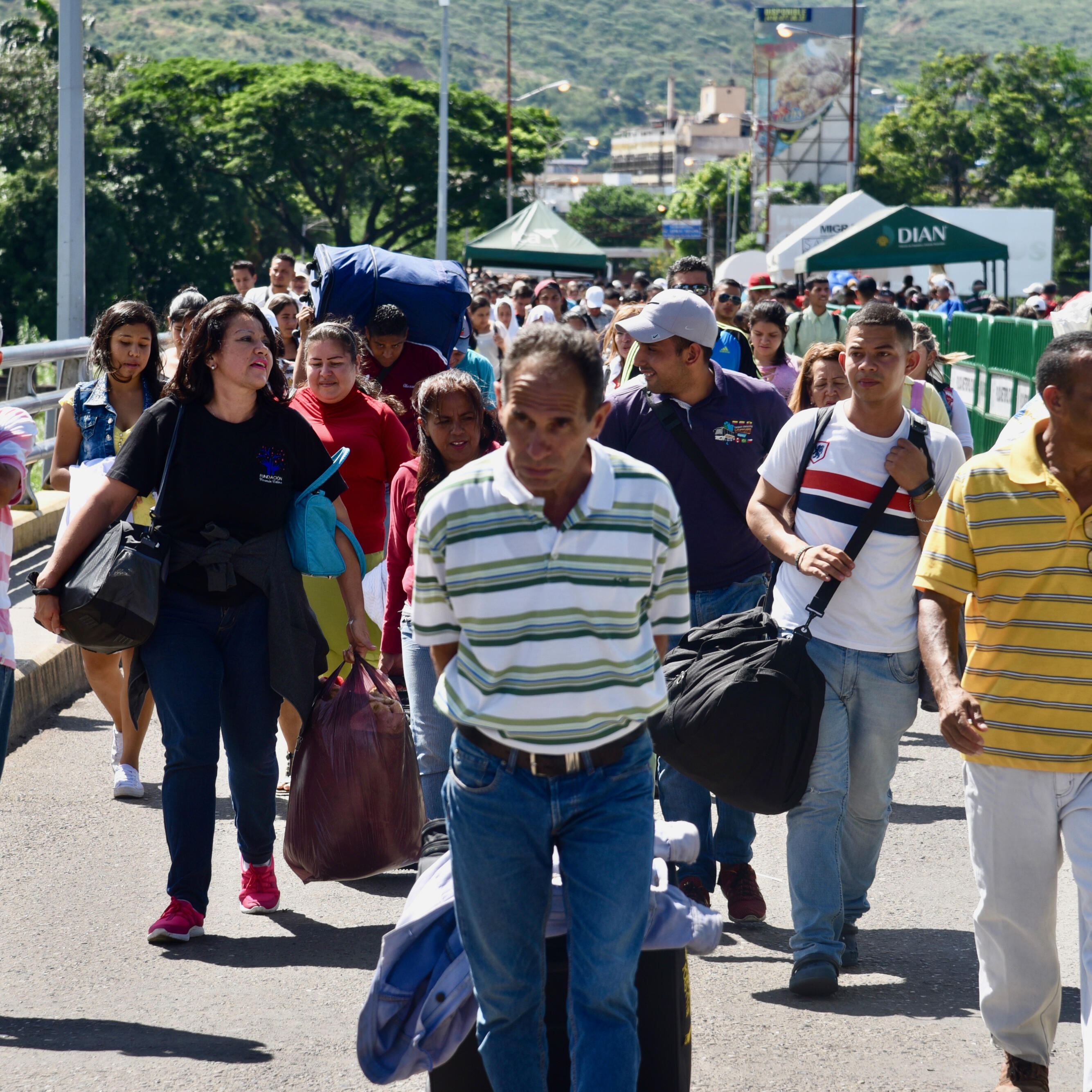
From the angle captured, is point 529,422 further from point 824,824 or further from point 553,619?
point 824,824

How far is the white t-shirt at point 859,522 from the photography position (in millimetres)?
4684

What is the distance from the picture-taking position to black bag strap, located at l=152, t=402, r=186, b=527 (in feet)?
16.5

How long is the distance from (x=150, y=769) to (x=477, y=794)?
4.33 meters

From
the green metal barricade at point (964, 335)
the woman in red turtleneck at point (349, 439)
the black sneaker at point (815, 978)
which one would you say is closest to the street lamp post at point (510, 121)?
the green metal barricade at point (964, 335)

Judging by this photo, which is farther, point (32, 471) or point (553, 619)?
point (32, 471)

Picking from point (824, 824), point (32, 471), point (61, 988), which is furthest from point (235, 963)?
point (32, 471)

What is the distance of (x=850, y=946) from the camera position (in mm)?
4961

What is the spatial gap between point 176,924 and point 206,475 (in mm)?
1414

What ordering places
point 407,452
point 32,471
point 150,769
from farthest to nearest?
point 32,471 → point 150,769 → point 407,452

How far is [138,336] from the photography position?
658 cm

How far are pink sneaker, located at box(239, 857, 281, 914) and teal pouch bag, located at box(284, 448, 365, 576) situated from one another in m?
1.04

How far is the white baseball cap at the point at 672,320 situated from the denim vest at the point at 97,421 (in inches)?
94.8

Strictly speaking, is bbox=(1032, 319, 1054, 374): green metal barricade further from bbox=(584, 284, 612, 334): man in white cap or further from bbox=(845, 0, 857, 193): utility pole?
bbox=(845, 0, 857, 193): utility pole

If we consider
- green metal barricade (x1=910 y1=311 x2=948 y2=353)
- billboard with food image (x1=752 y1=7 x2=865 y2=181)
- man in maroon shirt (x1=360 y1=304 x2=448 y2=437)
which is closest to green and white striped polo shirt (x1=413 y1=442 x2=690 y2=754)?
man in maroon shirt (x1=360 y1=304 x2=448 y2=437)
